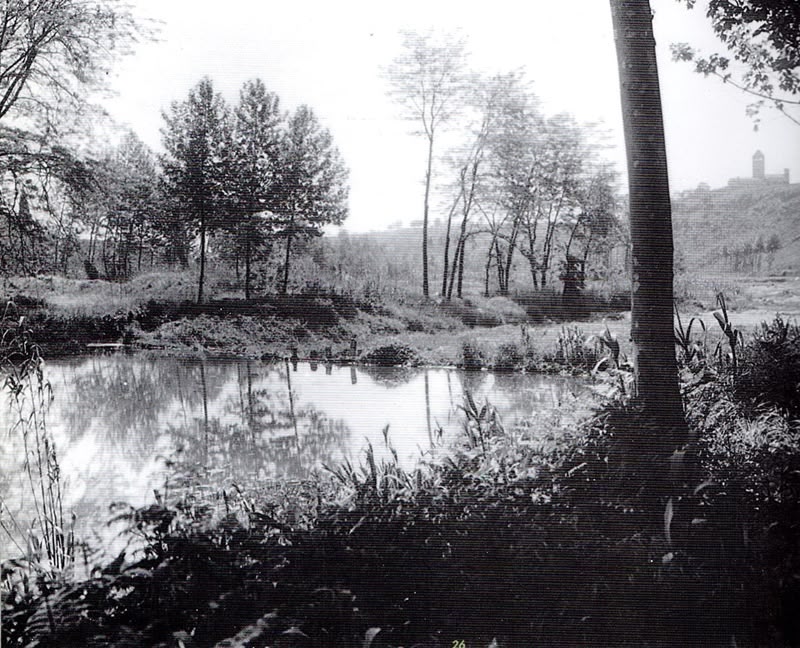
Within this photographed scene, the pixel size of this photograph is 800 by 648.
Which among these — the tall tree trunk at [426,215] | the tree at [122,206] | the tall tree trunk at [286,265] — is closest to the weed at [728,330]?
the tall tree trunk at [426,215]

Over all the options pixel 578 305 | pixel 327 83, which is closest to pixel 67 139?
pixel 327 83

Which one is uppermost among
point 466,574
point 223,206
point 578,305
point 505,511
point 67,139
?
point 67,139

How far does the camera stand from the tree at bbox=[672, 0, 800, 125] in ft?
8.92

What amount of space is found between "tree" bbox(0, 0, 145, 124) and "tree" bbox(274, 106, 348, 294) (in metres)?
0.73

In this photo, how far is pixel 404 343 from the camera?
266cm

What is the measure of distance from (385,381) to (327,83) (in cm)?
124

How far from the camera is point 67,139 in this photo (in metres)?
2.37

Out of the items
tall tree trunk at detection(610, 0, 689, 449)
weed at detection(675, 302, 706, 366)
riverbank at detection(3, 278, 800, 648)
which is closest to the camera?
riverbank at detection(3, 278, 800, 648)

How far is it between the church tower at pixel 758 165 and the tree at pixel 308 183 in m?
1.84

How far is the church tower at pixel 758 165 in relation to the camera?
9.01ft

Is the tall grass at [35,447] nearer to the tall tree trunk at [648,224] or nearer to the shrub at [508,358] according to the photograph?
the shrub at [508,358]

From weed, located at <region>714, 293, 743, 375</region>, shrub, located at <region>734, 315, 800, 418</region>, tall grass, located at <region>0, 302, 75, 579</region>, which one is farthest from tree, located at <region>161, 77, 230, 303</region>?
shrub, located at <region>734, 315, 800, 418</region>

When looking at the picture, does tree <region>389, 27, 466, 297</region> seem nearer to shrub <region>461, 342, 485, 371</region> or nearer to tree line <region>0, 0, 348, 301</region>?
tree line <region>0, 0, 348, 301</region>

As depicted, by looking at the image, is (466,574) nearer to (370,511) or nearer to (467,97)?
(370,511)
